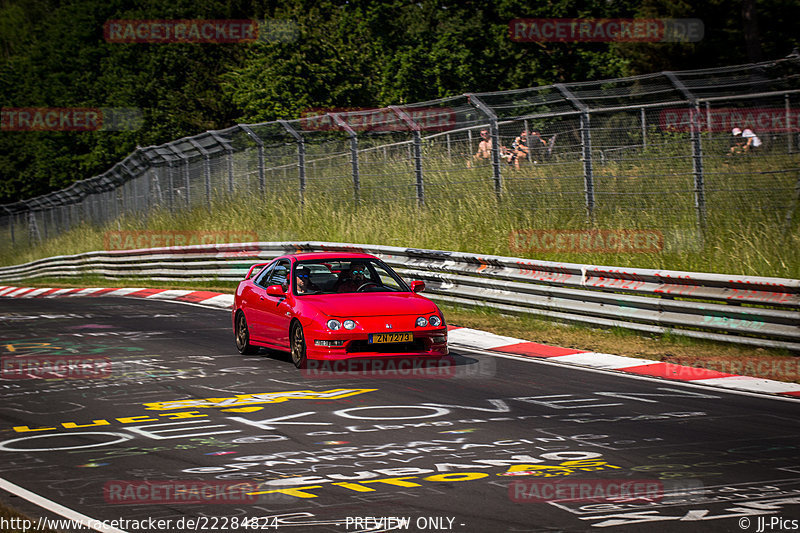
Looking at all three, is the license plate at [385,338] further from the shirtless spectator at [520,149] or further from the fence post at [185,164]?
the fence post at [185,164]

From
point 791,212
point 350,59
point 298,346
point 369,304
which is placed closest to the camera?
point 369,304

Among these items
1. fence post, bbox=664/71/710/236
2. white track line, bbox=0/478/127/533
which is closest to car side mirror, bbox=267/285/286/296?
white track line, bbox=0/478/127/533

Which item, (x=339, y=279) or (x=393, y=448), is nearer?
(x=393, y=448)

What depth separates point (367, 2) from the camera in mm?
53469

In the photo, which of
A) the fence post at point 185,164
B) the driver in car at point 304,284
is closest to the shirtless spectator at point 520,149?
the driver in car at point 304,284

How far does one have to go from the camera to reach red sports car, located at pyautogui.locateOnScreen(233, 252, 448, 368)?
444 inches

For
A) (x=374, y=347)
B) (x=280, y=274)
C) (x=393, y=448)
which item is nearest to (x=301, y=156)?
(x=280, y=274)

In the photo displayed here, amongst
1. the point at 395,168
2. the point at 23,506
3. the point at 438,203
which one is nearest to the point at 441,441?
the point at 23,506

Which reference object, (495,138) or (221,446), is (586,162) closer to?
(495,138)

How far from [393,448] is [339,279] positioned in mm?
5111

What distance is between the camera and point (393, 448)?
7.69 metres

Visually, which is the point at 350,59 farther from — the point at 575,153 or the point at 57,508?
the point at 57,508

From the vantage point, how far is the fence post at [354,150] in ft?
74.0

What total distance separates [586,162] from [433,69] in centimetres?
2982
